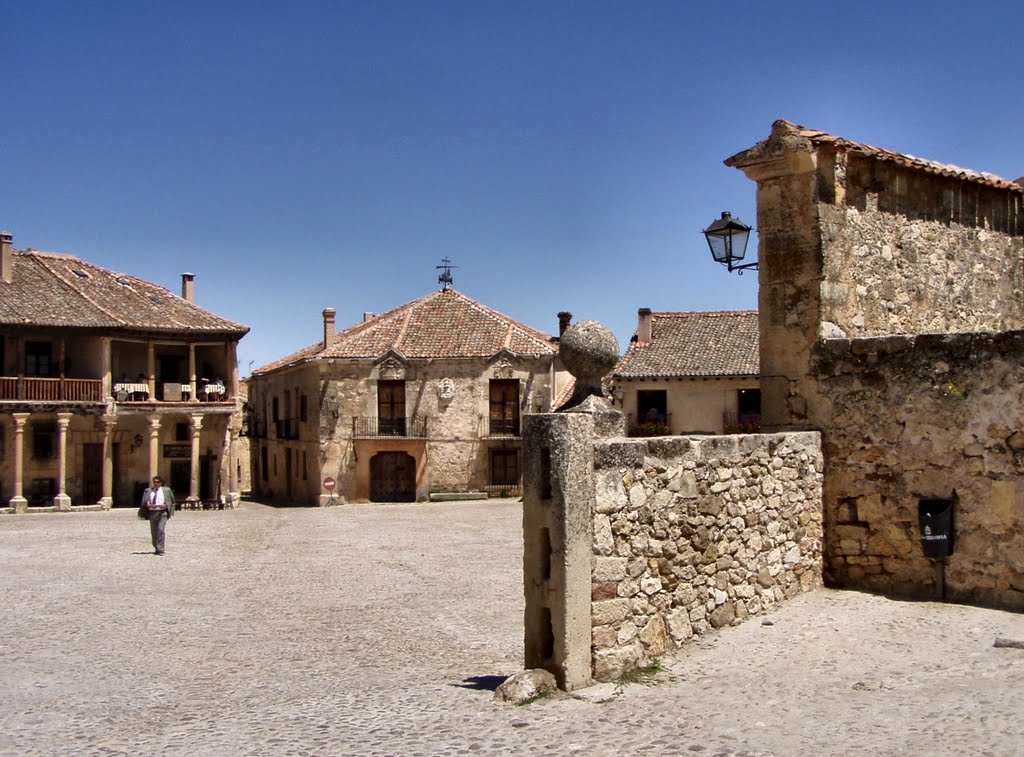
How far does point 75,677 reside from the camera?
27.5 feet

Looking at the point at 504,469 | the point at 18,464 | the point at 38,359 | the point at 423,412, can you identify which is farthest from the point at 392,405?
the point at 18,464

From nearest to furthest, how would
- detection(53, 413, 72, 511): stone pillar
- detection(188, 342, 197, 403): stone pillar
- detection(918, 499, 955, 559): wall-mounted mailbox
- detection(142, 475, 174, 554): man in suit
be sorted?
1. detection(918, 499, 955, 559): wall-mounted mailbox
2. detection(142, 475, 174, 554): man in suit
3. detection(53, 413, 72, 511): stone pillar
4. detection(188, 342, 197, 403): stone pillar

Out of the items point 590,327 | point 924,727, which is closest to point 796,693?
point 924,727

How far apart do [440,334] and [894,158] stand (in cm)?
2692

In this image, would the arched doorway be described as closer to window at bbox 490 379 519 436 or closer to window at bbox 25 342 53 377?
window at bbox 490 379 519 436

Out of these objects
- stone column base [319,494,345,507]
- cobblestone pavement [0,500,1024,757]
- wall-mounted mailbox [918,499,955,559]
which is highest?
wall-mounted mailbox [918,499,955,559]

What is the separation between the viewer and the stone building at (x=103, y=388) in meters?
30.3

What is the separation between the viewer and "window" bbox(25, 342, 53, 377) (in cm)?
3094

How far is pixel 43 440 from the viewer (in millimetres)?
31297

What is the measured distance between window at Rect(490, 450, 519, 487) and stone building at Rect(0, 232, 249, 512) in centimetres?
874

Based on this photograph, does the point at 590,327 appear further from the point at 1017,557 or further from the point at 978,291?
the point at 978,291

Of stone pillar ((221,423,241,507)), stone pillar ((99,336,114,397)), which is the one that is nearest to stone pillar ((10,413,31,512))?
stone pillar ((99,336,114,397))

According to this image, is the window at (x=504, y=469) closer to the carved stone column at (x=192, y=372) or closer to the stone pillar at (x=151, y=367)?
the carved stone column at (x=192, y=372)

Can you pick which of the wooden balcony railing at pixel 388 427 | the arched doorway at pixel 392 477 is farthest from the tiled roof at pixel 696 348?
the arched doorway at pixel 392 477
